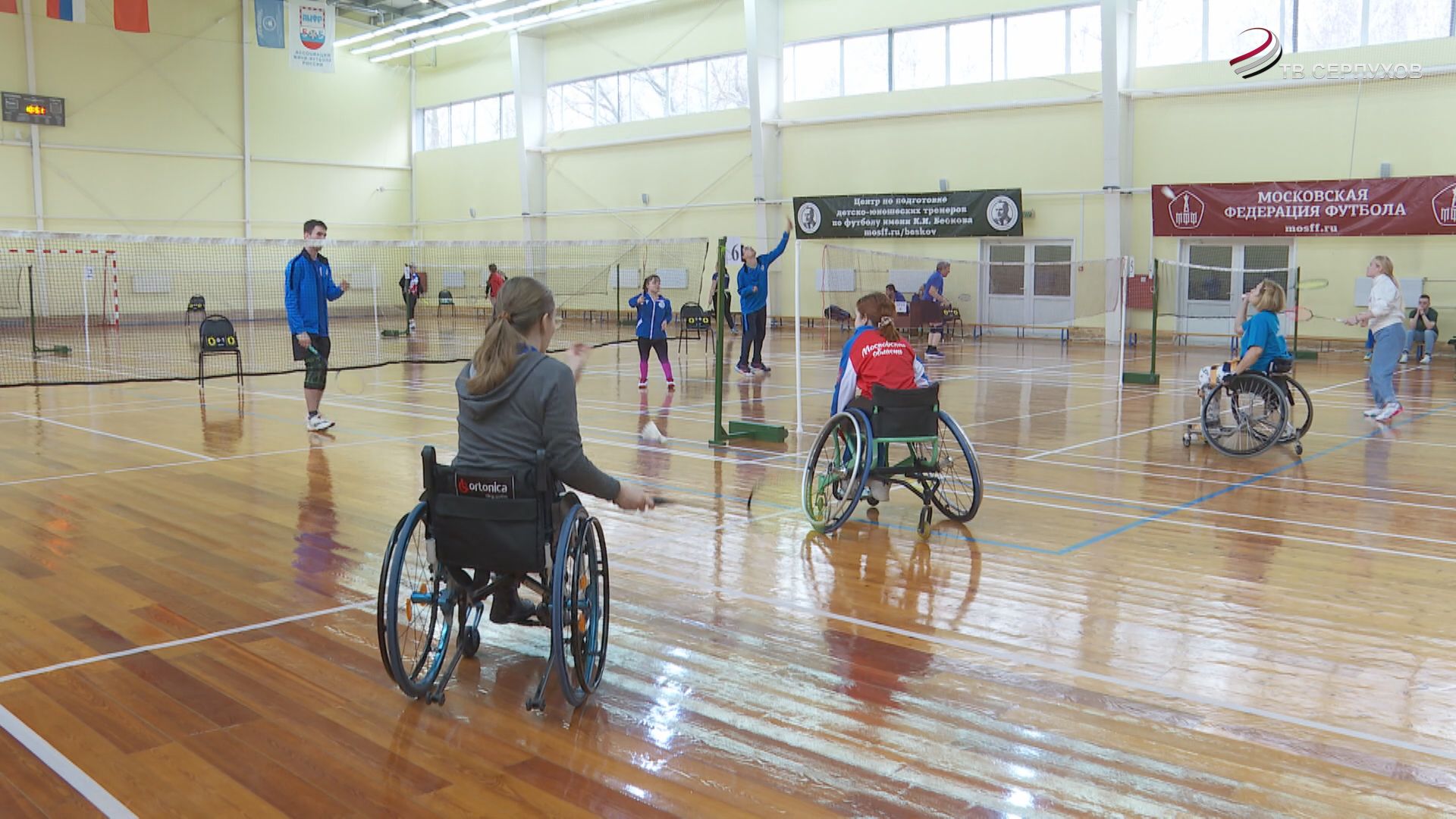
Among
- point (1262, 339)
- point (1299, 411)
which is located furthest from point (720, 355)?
point (1299, 411)

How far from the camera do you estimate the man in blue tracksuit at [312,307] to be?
9664 mm

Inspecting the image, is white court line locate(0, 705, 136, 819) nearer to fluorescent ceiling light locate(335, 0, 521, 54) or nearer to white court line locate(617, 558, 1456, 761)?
white court line locate(617, 558, 1456, 761)

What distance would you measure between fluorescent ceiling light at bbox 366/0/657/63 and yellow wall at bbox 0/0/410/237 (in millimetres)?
1631

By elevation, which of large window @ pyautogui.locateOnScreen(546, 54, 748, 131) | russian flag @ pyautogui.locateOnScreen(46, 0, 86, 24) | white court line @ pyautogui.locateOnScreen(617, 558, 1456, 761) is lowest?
white court line @ pyautogui.locateOnScreen(617, 558, 1456, 761)

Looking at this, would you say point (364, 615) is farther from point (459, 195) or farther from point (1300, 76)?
point (459, 195)

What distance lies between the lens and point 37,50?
1003 inches

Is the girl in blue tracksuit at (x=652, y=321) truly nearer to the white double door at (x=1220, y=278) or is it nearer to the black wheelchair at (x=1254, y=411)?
the black wheelchair at (x=1254, y=411)

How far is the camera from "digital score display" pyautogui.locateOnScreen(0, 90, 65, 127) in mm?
24875

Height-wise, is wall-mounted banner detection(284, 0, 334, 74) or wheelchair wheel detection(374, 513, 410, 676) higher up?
wall-mounted banner detection(284, 0, 334, 74)

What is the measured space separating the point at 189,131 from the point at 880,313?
26765 mm

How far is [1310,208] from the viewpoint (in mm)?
18938

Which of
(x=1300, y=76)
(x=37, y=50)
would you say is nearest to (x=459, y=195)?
(x=37, y=50)

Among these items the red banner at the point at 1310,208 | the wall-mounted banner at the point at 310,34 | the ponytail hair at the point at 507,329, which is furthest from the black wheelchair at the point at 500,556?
the wall-mounted banner at the point at 310,34

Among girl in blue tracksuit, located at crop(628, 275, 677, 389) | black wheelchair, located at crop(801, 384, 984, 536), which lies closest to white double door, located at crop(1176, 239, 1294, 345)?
girl in blue tracksuit, located at crop(628, 275, 677, 389)
